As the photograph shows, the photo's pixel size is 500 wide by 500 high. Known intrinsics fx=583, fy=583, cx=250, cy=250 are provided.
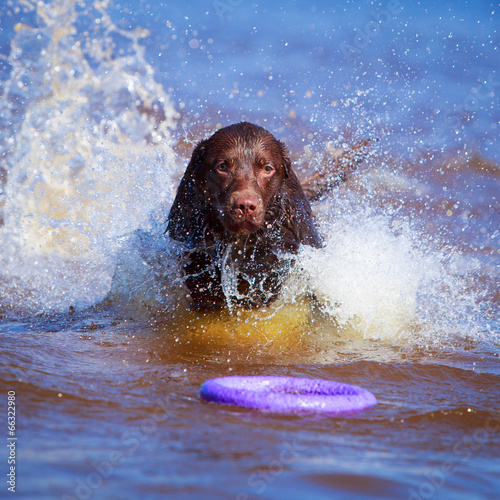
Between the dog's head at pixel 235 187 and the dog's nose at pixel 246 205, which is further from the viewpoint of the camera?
the dog's head at pixel 235 187

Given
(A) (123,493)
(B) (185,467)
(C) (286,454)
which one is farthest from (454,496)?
(A) (123,493)

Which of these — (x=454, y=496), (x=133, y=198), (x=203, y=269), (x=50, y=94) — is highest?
(x=50, y=94)

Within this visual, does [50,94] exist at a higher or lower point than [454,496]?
higher

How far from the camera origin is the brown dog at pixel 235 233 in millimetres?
4551

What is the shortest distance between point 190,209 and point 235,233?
552 mm

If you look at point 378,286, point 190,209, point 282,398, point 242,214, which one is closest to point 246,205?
point 242,214

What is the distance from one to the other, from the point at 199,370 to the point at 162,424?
0.97 metres

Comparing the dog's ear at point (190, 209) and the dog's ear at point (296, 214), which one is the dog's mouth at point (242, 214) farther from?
the dog's ear at point (296, 214)

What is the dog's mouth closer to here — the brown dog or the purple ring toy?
the brown dog

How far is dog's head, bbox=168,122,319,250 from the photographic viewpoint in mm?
4242

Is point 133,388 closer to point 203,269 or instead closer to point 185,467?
point 185,467

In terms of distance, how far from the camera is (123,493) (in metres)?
1.75

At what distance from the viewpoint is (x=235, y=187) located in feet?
14.0

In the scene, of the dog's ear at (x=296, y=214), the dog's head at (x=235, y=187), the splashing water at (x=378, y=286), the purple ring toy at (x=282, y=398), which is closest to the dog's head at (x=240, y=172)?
the dog's head at (x=235, y=187)
